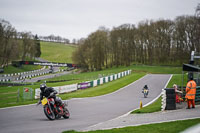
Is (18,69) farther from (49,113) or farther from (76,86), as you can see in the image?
(49,113)

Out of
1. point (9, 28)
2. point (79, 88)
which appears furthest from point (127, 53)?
point (79, 88)

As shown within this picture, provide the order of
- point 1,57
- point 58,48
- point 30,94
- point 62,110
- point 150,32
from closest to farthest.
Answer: point 62,110 < point 30,94 < point 1,57 < point 150,32 < point 58,48

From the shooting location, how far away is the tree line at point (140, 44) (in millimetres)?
75938

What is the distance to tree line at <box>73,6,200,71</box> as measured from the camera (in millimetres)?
75938

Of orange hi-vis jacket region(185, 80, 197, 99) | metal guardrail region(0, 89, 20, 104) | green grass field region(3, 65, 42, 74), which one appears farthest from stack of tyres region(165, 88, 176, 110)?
green grass field region(3, 65, 42, 74)

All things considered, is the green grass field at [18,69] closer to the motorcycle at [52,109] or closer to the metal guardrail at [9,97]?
the metal guardrail at [9,97]

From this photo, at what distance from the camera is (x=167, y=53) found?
270 ft

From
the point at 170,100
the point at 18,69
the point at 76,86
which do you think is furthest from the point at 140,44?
the point at 170,100

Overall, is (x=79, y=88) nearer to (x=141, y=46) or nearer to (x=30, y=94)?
(x=30, y=94)

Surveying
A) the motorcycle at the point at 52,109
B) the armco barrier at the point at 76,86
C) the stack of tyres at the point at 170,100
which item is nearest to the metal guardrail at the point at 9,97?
the armco barrier at the point at 76,86

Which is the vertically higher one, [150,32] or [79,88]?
[150,32]

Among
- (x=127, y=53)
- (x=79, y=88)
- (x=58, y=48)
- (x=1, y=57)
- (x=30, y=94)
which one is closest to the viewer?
(x=30, y=94)

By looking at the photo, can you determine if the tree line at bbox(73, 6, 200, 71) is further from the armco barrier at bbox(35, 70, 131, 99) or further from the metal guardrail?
the metal guardrail

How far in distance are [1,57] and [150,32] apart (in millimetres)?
48599
